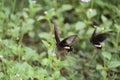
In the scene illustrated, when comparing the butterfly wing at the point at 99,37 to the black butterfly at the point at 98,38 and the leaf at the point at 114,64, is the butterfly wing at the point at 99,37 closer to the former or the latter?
the black butterfly at the point at 98,38

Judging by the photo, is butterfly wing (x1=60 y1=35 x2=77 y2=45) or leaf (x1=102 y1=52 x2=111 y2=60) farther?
leaf (x1=102 y1=52 x2=111 y2=60)

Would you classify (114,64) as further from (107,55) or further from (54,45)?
(54,45)

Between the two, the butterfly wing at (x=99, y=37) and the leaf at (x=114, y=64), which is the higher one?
the butterfly wing at (x=99, y=37)

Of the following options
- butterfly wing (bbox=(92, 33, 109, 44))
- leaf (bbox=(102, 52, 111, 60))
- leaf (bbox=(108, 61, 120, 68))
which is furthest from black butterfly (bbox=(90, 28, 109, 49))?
leaf (bbox=(108, 61, 120, 68))

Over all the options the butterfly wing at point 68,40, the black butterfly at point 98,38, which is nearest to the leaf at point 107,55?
the black butterfly at point 98,38

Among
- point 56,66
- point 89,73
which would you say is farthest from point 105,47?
point 56,66

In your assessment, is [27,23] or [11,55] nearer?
[11,55]

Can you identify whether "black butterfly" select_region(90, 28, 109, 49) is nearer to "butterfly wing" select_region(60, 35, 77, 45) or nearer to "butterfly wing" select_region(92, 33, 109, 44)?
"butterfly wing" select_region(92, 33, 109, 44)

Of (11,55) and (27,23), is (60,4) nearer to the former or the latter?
(27,23)
